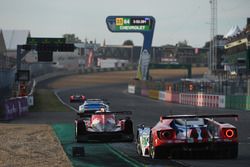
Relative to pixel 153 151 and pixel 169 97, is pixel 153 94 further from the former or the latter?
pixel 153 151

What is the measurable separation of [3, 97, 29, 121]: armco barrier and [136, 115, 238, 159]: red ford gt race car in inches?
890

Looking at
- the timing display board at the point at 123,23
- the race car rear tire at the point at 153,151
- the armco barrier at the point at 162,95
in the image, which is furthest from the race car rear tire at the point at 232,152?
the timing display board at the point at 123,23

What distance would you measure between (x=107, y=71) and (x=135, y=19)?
233 ft

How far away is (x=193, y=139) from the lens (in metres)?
14.1

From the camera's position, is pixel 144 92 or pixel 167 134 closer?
pixel 167 134

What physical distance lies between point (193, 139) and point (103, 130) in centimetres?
641

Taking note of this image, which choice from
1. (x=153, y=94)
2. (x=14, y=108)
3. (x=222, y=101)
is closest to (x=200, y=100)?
(x=222, y=101)

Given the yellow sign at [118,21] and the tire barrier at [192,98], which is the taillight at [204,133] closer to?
the tire barrier at [192,98]

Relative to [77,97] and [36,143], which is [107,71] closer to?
[77,97]

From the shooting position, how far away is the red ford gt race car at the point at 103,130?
2005 cm

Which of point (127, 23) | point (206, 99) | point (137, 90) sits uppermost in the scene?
point (127, 23)

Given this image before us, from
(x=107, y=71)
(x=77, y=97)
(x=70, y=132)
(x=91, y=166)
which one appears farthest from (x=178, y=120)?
(x=107, y=71)

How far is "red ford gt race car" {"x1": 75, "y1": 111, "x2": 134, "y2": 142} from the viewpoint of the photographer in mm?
20047

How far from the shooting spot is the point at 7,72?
4378cm
